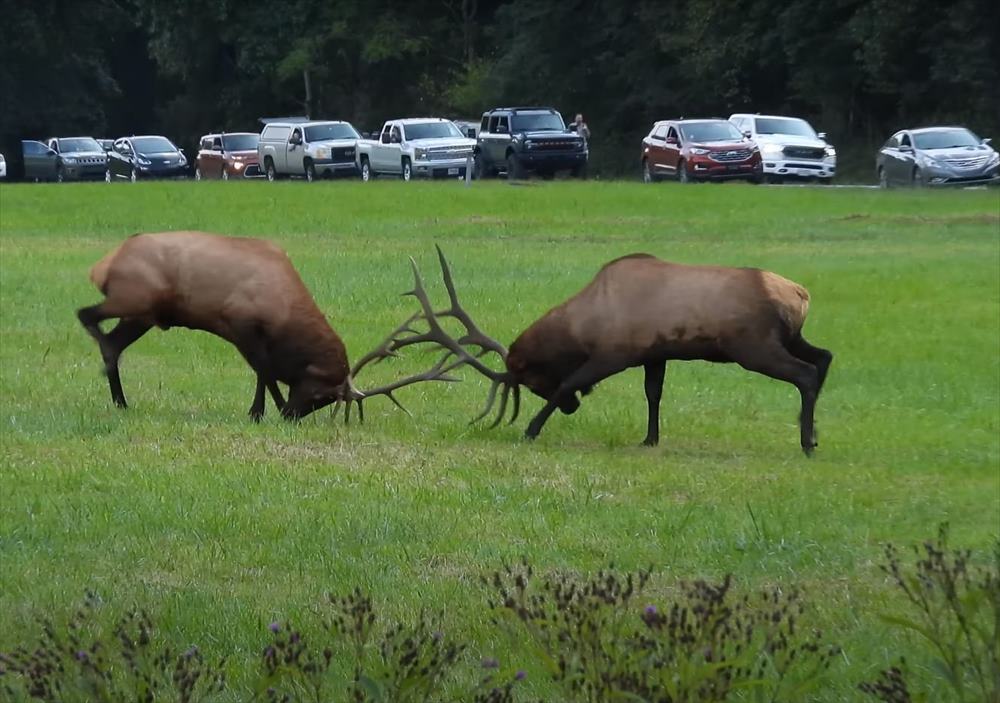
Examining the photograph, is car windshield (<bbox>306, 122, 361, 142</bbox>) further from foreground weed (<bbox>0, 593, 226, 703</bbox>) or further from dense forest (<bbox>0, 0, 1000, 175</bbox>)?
foreground weed (<bbox>0, 593, 226, 703</bbox>)

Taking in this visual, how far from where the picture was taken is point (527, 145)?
2083 inches

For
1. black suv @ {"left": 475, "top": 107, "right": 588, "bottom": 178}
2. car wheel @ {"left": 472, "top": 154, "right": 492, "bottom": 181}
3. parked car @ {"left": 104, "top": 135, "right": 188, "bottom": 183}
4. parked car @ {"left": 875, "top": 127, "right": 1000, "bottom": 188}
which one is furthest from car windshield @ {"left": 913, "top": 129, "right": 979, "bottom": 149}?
parked car @ {"left": 104, "top": 135, "right": 188, "bottom": 183}

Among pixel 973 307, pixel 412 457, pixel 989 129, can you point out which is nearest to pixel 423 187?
pixel 989 129

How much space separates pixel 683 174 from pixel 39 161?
99.7ft

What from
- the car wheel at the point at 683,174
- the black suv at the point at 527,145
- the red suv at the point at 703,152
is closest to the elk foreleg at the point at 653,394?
the red suv at the point at 703,152

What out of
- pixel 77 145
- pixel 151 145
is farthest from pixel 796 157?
pixel 77 145

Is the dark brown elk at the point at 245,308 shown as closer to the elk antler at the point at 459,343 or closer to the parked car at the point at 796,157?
the elk antler at the point at 459,343

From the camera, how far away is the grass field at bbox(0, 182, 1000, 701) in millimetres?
8211

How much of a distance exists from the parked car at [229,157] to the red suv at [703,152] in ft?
55.5

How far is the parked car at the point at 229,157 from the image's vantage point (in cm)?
6334

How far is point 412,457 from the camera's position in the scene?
11586mm

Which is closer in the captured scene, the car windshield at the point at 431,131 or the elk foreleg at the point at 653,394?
the elk foreleg at the point at 653,394

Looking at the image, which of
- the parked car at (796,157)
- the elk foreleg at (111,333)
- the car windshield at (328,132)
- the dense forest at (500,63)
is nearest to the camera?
the elk foreleg at (111,333)

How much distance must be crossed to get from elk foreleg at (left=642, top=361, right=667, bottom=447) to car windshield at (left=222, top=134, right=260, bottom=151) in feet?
174
